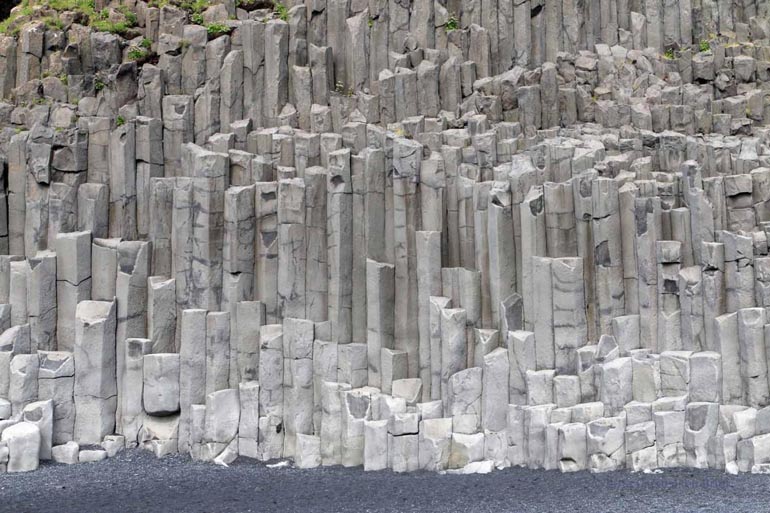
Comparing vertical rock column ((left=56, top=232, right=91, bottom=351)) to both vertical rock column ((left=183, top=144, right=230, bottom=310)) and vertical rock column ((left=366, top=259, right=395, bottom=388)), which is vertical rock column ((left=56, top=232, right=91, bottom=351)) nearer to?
vertical rock column ((left=183, top=144, right=230, bottom=310))

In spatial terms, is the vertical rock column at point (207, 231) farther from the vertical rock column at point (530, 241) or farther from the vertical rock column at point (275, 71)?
the vertical rock column at point (530, 241)

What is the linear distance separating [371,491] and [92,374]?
5522 millimetres

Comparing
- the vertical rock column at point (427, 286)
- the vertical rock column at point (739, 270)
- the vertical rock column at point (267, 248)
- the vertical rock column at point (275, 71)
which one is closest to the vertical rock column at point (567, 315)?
the vertical rock column at point (427, 286)

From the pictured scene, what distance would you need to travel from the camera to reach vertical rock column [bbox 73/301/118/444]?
1928 cm

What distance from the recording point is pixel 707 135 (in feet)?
68.9

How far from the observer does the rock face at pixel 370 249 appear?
1742cm

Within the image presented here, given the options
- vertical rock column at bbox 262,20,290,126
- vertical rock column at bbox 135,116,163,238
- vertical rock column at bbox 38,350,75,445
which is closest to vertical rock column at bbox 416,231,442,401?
vertical rock column at bbox 262,20,290,126

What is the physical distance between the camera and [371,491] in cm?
1653

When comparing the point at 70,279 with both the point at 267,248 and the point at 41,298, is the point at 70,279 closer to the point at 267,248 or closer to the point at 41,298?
the point at 41,298

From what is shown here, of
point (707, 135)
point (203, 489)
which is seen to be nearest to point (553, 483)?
point (203, 489)

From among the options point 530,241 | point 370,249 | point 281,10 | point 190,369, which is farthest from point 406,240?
point 281,10

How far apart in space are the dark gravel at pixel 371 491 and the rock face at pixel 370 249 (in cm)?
53

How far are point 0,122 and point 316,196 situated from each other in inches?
244

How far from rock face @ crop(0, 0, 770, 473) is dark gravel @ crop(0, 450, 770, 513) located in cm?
53
